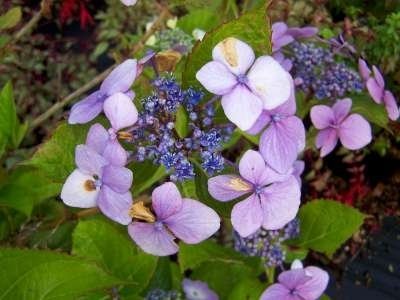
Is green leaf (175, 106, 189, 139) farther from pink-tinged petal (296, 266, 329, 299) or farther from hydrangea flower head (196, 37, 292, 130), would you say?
pink-tinged petal (296, 266, 329, 299)

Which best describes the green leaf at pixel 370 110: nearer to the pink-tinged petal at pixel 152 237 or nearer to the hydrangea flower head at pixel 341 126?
the hydrangea flower head at pixel 341 126

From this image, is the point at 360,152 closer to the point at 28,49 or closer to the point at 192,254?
the point at 192,254


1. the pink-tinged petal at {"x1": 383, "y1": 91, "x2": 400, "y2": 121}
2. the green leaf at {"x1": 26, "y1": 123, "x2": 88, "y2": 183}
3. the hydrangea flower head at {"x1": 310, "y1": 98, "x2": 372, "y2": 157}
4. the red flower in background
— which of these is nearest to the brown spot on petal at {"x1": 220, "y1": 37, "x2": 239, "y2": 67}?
the green leaf at {"x1": 26, "y1": 123, "x2": 88, "y2": 183}

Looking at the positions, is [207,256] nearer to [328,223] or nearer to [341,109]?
[328,223]


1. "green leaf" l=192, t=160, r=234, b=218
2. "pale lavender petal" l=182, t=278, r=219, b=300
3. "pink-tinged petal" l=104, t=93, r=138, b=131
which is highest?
"pink-tinged petal" l=104, t=93, r=138, b=131

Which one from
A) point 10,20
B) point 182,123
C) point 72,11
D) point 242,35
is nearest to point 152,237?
point 182,123

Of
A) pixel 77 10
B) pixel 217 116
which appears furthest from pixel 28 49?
pixel 217 116

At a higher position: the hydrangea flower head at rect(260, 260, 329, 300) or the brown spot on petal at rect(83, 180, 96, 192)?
the brown spot on petal at rect(83, 180, 96, 192)

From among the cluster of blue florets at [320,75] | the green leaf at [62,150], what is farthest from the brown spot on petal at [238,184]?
the cluster of blue florets at [320,75]
